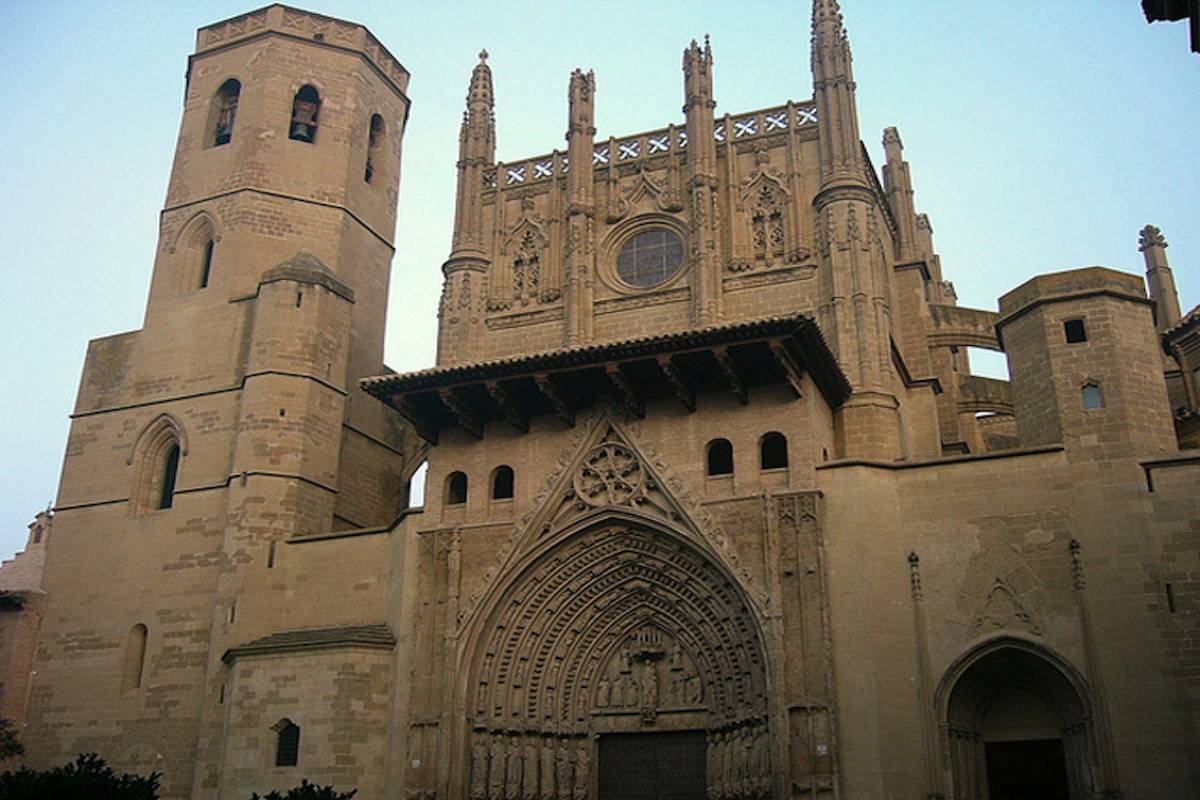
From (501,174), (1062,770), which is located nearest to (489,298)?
(501,174)

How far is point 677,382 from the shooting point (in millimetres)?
17312

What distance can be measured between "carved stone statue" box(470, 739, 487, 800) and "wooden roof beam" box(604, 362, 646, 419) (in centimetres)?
515

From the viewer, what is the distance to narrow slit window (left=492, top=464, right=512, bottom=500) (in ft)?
61.6

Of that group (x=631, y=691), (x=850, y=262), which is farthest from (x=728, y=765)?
(x=850, y=262)

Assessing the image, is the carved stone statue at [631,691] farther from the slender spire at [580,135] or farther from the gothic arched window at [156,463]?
the gothic arched window at [156,463]

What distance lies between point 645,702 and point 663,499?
2.87m

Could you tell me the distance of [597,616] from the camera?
17844 mm

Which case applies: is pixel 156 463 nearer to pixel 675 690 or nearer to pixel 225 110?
pixel 225 110

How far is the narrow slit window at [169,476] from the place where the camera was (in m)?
22.0

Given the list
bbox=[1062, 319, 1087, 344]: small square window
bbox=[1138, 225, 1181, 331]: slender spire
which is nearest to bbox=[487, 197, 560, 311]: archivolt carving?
bbox=[1062, 319, 1087, 344]: small square window

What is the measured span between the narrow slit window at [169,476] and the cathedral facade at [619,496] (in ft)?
0.32

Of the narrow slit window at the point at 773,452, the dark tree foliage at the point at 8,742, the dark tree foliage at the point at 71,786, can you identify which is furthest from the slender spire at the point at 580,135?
the dark tree foliage at the point at 8,742

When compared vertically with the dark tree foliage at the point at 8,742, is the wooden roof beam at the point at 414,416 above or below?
above

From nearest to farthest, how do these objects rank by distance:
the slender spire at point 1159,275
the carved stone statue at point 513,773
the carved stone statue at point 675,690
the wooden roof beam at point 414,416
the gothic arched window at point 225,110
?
the carved stone statue at point 513,773 → the carved stone statue at point 675,690 → the wooden roof beam at point 414,416 → the gothic arched window at point 225,110 → the slender spire at point 1159,275
